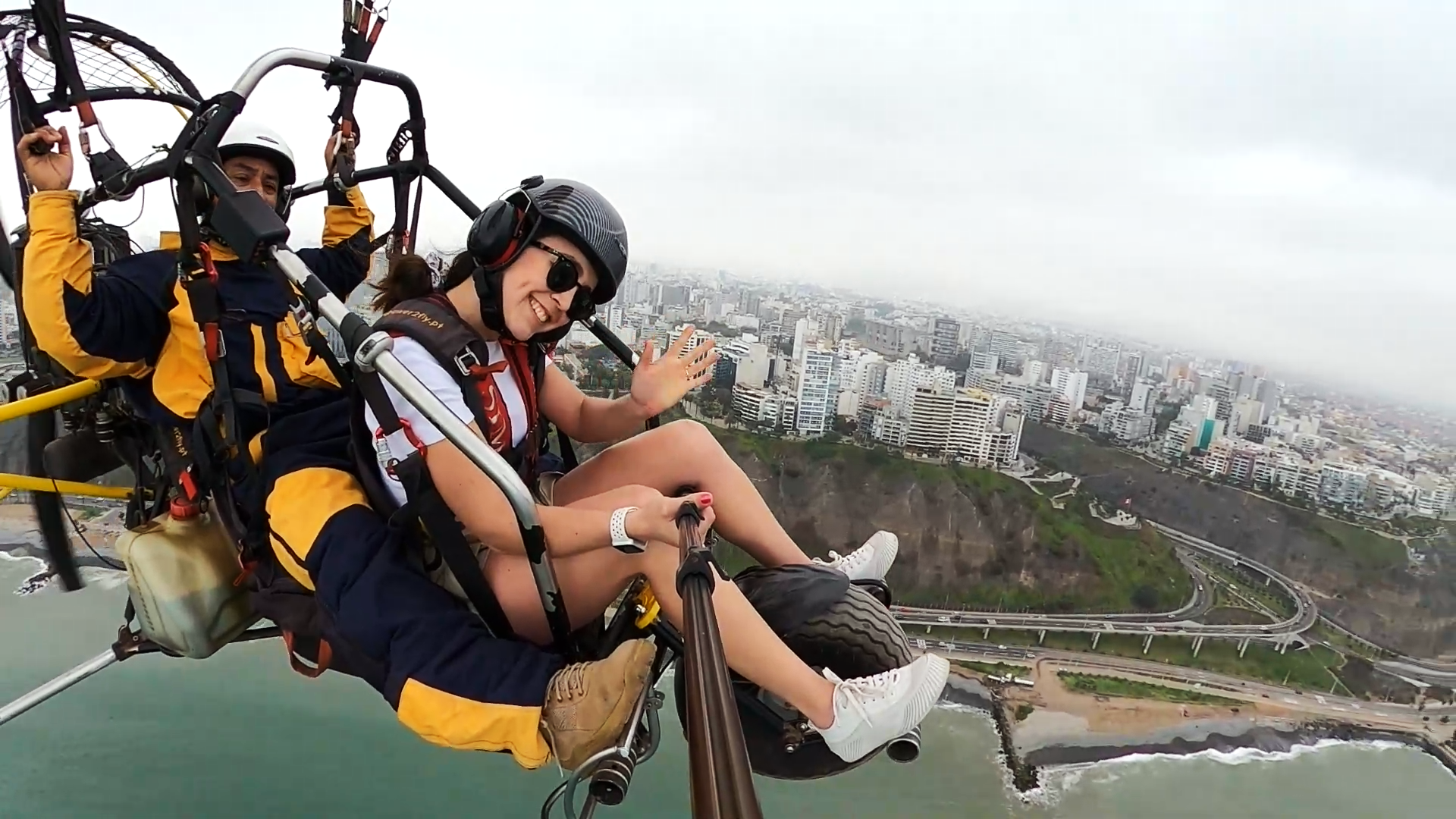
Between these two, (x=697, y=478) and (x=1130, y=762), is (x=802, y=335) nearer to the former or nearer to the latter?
(x=1130, y=762)

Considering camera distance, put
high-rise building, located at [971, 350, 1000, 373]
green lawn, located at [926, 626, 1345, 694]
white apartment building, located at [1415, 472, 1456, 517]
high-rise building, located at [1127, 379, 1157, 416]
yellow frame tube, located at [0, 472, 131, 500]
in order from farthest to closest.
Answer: high-rise building, located at [971, 350, 1000, 373] → high-rise building, located at [1127, 379, 1157, 416] → white apartment building, located at [1415, 472, 1456, 517] → green lawn, located at [926, 626, 1345, 694] → yellow frame tube, located at [0, 472, 131, 500]

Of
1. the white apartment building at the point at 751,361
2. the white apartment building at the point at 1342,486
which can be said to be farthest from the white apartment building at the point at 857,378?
the white apartment building at the point at 1342,486

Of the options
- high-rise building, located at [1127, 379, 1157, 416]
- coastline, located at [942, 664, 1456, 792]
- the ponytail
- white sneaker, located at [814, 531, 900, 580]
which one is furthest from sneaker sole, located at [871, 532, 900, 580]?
high-rise building, located at [1127, 379, 1157, 416]

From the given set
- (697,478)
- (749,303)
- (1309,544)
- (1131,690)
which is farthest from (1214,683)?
(697,478)

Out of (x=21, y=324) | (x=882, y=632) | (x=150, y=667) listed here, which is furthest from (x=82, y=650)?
(x=882, y=632)

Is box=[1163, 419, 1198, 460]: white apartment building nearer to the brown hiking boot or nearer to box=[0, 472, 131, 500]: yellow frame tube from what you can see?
the brown hiking boot

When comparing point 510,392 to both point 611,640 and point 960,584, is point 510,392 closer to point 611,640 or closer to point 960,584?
point 611,640
